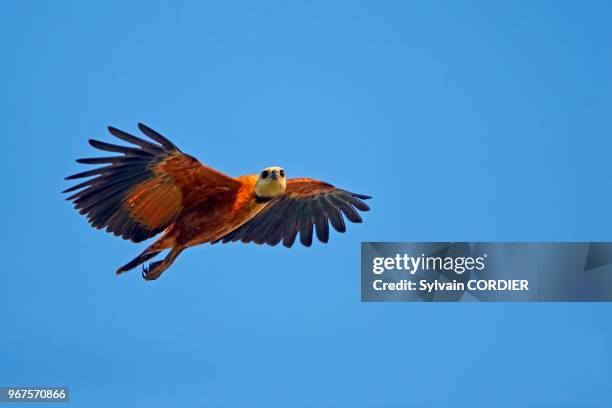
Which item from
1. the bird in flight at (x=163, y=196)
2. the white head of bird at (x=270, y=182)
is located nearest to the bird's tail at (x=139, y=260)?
the bird in flight at (x=163, y=196)

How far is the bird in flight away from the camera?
1553cm

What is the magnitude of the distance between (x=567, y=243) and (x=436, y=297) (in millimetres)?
1904

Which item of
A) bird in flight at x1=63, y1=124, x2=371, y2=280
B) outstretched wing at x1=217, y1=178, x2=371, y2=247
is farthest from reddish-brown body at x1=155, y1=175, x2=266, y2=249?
outstretched wing at x1=217, y1=178, x2=371, y2=247

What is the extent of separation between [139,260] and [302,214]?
2.53 meters

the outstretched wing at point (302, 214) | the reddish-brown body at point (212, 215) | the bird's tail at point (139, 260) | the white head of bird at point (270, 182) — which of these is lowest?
the bird's tail at point (139, 260)

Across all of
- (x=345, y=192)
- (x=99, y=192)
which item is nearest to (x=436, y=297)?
(x=345, y=192)

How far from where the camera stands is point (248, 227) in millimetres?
17172

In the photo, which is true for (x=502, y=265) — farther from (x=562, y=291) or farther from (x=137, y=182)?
(x=137, y=182)

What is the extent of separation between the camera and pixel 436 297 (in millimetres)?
17594

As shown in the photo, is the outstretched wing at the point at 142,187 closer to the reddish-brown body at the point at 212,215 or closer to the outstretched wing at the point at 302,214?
the reddish-brown body at the point at 212,215

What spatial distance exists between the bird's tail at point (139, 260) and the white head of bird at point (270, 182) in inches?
53.5

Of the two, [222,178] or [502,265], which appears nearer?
[222,178]

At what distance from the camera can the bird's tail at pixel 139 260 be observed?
617 inches

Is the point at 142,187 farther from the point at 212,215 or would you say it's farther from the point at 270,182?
the point at 270,182
